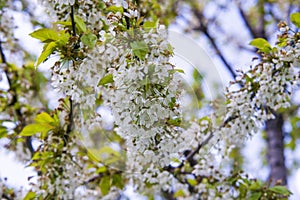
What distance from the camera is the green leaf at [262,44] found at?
2.04m

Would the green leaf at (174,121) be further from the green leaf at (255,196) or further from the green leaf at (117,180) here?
the green leaf at (117,180)

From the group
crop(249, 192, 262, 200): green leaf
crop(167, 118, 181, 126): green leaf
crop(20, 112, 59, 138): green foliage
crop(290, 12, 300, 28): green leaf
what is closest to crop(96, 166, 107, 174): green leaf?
crop(20, 112, 59, 138): green foliage

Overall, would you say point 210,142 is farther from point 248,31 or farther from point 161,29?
point 248,31

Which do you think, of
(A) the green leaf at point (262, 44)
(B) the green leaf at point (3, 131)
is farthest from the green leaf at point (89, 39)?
(B) the green leaf at point (3, 131)

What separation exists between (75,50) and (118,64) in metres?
0.24

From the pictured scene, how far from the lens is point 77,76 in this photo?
1749 millimetres

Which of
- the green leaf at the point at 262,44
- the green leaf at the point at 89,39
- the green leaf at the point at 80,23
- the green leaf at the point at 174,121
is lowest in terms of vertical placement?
the green leaf at the point at 174,121

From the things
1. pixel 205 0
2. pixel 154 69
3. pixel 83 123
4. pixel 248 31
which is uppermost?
pixel 205 0

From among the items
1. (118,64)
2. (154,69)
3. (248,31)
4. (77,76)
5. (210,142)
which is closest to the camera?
(154,69)

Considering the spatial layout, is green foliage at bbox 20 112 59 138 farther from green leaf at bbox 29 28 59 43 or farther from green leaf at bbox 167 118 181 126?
green leaf at bbox 167 118 181 126

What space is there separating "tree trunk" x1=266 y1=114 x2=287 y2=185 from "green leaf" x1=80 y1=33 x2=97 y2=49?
105 inches

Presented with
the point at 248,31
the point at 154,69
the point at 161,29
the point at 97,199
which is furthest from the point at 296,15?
the point at 248,31

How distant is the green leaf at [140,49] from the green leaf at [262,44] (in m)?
0.75

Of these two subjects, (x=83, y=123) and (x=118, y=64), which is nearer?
(x=118, y=64)
